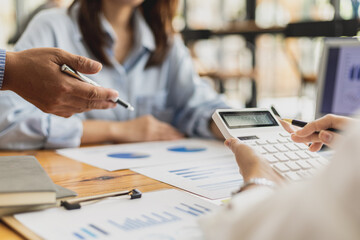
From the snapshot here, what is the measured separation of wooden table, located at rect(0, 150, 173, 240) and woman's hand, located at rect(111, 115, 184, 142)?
30 centimetres

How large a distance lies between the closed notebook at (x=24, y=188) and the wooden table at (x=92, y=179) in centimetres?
11

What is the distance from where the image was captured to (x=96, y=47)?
1419mm

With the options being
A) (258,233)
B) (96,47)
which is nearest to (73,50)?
(96,47)

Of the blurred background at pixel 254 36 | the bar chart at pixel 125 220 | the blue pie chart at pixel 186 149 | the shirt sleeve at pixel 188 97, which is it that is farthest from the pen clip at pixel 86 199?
the blurred background at pixel 254 36

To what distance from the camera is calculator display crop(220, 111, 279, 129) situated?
0.82m

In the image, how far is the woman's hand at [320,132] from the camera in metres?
0.75

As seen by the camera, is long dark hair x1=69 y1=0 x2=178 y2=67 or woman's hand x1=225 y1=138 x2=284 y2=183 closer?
woman's hand x1=225 y1=138 x2=284 y2=183

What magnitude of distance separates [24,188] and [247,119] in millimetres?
446

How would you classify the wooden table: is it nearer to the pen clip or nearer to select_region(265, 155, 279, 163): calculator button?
the pen clip

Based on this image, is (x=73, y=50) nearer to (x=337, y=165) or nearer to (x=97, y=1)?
(x=97, y=1)

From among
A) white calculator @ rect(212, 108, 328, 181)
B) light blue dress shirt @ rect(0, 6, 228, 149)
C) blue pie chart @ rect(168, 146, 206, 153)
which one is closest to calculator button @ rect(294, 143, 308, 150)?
white calculator @ rect(212, 108, 328, 181)

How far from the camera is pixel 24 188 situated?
22.9 inches

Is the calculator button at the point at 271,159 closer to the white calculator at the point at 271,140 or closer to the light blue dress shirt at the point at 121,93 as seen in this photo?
the white calculator at the point at 271,140

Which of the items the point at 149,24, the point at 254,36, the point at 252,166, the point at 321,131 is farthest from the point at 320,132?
the point at 254,36
